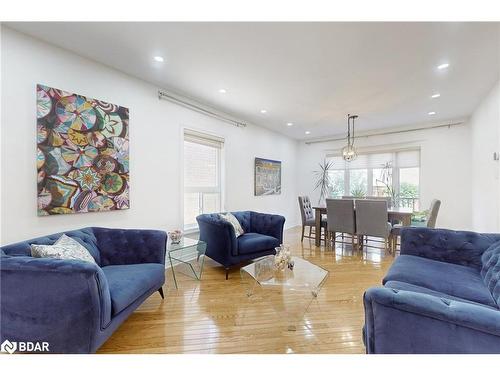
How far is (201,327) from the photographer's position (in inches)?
78.0

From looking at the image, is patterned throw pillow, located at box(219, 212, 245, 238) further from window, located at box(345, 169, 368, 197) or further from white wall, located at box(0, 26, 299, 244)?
window, located at box(345, 169, 368, 197)

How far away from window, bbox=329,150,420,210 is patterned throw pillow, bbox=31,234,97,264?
19.9ft

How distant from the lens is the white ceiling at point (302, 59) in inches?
84.0

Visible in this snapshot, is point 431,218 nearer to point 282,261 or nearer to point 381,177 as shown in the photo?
point 381,177

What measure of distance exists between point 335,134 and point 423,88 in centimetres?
299

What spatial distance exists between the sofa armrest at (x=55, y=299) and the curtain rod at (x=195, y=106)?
2.63 meters

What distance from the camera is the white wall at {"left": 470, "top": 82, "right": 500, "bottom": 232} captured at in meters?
3.35

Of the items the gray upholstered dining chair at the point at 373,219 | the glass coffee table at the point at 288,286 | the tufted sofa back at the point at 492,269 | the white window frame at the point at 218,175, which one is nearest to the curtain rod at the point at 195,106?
the white window frame at the point at 218,175

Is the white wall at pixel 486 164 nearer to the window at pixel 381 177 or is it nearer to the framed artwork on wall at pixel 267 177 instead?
the window at pixel 381 177

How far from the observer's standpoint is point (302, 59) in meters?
2.62

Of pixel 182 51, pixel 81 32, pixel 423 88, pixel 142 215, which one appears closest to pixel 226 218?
pixel 142 215

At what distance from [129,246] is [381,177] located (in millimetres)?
5985
